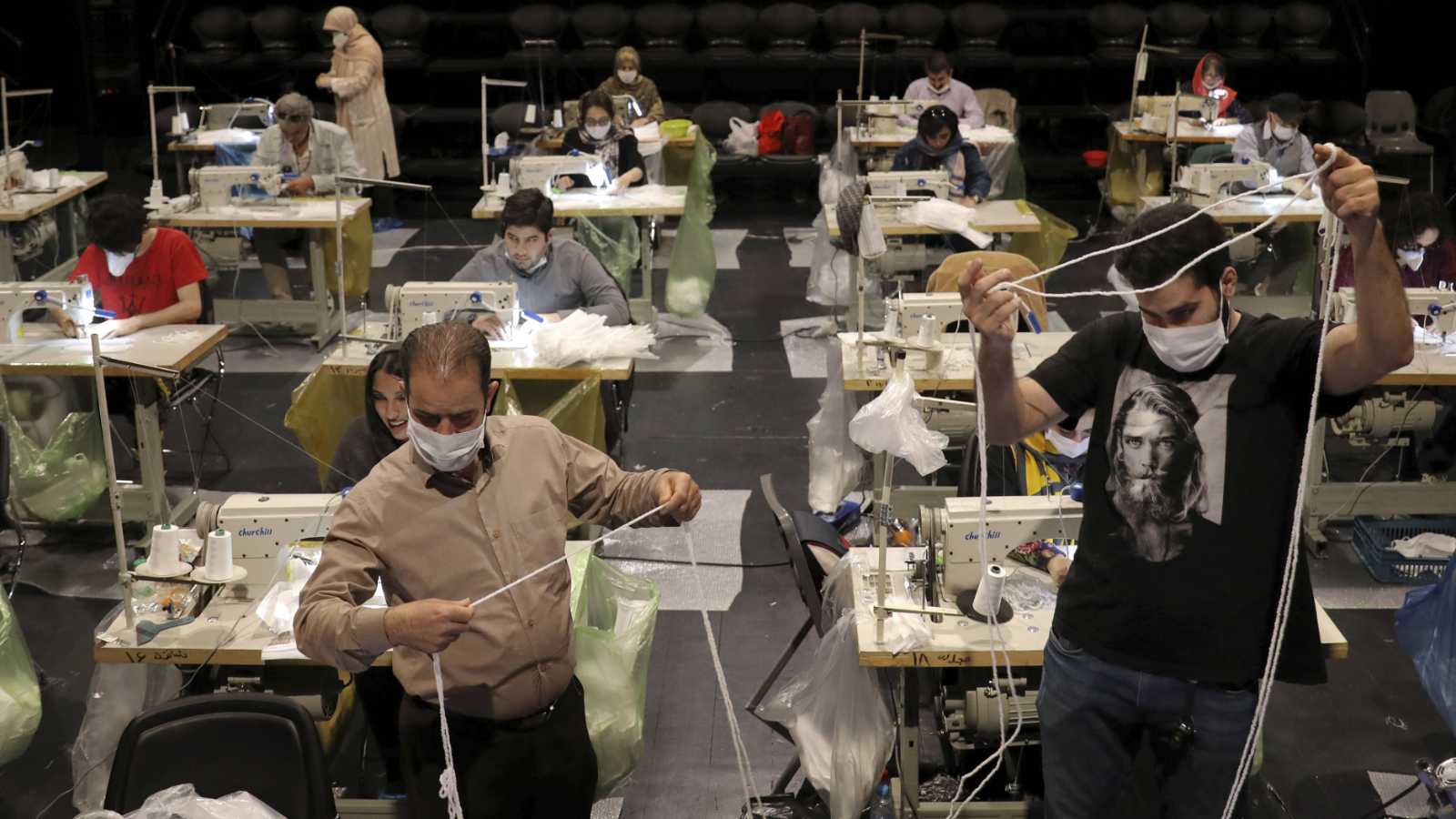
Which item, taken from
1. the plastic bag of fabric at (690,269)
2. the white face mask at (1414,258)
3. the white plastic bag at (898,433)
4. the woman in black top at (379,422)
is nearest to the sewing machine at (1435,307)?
the white face mask at (1414,258)

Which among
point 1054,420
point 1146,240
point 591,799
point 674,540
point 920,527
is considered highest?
point 1146,240

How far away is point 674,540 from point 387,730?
1770 millimetres

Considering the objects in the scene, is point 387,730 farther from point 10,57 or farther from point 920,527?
point 10,57

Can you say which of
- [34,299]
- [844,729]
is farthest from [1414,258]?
[34,299]

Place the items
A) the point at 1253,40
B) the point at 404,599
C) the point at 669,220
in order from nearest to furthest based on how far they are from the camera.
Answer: the point at 404,599 → the point at 669,220 → the point at 1253,40

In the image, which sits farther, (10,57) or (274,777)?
(10,57)

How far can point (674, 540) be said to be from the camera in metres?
5.07

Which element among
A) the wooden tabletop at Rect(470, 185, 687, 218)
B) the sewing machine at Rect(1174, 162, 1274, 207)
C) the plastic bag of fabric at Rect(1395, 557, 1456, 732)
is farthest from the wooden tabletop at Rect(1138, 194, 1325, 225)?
the plastic bag of fabric at Rect(1395, 557, 1456, 732)

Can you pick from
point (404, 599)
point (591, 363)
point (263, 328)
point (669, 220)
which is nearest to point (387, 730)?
point (404, 599)

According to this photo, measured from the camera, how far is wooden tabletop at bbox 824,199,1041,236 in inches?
261

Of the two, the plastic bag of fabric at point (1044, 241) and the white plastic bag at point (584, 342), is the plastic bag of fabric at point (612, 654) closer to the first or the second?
the white plastic bag at point (584, 342)

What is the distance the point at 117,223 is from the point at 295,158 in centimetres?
232

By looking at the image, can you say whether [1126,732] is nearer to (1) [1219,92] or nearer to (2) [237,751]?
(2) [237,751]

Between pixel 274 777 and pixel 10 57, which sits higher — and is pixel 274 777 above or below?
below
